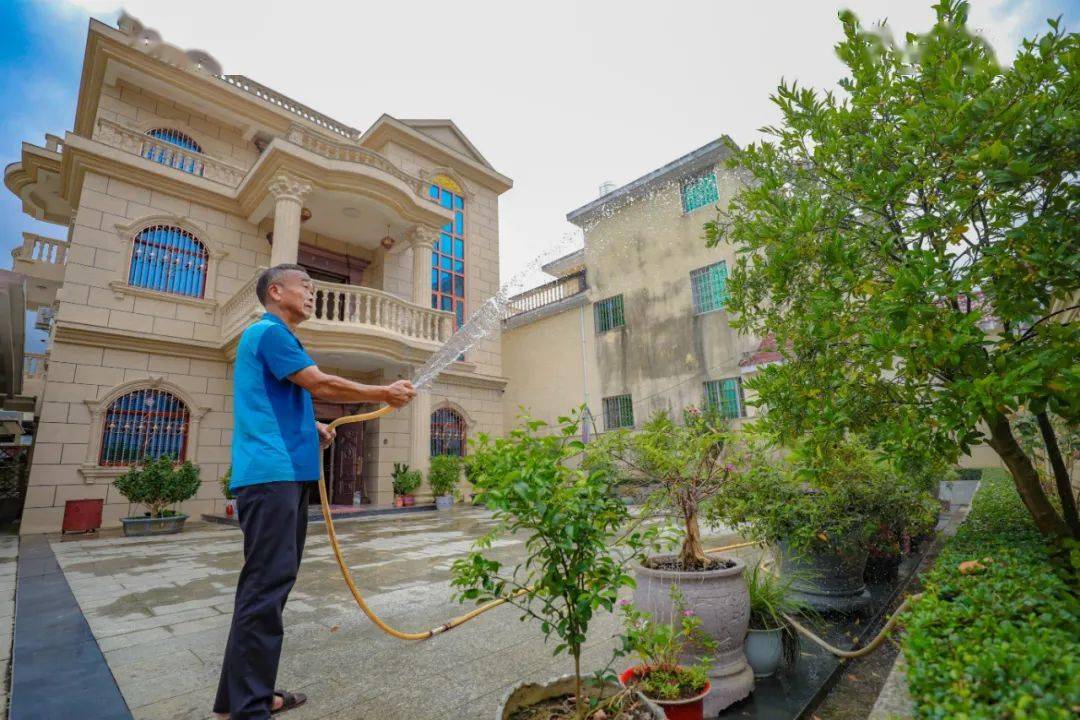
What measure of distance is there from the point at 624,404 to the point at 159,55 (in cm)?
1355

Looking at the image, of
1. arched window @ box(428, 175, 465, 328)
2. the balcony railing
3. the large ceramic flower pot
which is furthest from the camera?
the balcony railing

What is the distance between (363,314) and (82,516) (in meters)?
5.82

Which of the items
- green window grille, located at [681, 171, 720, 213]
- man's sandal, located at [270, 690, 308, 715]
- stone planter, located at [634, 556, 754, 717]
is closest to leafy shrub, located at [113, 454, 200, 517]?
man's sandal, located at [270, 690, 308, 715]

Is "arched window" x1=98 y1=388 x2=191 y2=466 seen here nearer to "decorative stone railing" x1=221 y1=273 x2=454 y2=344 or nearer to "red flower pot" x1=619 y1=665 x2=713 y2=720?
"decorative stone railing" x1=221 y1=273 x2=454 y2=344

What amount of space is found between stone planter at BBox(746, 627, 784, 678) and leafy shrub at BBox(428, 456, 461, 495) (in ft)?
32.1

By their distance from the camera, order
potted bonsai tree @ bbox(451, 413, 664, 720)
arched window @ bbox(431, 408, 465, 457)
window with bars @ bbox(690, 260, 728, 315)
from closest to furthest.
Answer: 1. potted bonsai tree @ bbox(451, 413, 664, 720)
2. window with bars @ bbox(690, 260, 728, 315)
3. arched window @ bbox(431, 408, 465, 457)

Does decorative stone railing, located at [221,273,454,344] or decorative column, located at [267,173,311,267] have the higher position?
decorative column, located at [267,173,311,267]

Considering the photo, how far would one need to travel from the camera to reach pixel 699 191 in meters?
13.8

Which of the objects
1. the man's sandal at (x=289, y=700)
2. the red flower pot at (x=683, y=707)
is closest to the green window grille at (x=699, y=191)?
the red flower pot at (x=683, y=707)

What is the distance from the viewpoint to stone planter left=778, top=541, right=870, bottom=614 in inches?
138

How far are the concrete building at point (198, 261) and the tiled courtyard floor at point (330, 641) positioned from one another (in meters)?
4.25

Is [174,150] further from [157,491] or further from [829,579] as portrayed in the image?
[829,579]

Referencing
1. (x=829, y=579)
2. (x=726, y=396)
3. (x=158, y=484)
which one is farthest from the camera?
(x=726, y=396)

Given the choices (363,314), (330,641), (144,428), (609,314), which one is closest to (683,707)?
(330,641)
